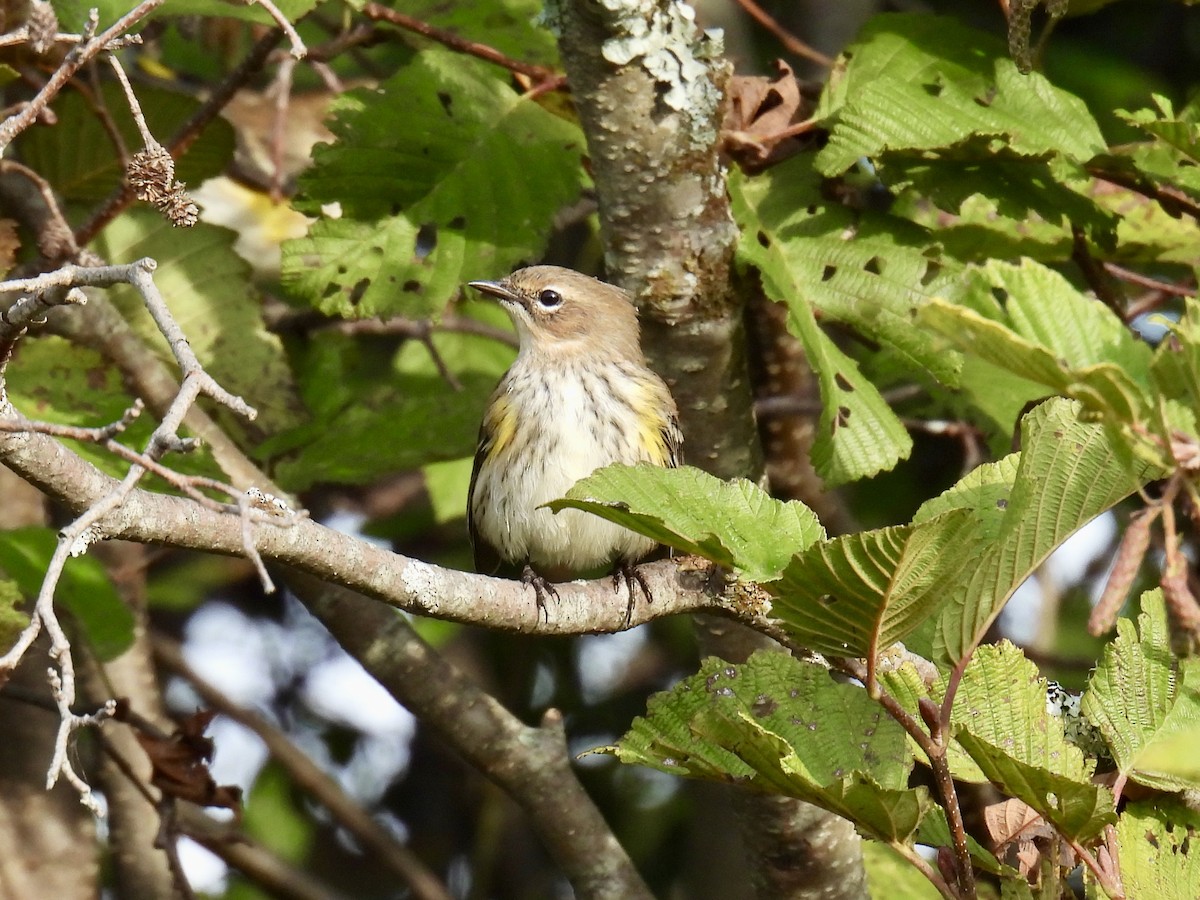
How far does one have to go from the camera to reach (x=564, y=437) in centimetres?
487

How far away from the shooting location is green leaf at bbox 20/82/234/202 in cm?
476

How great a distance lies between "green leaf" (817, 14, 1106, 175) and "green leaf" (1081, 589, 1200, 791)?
4.75 ft

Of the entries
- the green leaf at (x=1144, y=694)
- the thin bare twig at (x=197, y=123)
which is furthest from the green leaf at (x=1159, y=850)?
the thin bare twig at (x=197, y=123)

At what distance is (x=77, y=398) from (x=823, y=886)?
262cm

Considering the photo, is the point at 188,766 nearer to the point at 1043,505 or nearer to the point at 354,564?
the point at 354,564

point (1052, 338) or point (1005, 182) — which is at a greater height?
point (1052, 338)

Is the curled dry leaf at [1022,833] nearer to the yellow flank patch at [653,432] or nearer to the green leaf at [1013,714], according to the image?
the green leaf at [1013,714]

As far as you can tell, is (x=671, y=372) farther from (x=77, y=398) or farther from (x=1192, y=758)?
(x=1192, y=758)

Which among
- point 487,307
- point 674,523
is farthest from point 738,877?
point 674,523

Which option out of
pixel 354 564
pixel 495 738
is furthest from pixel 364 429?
pixel 354 564

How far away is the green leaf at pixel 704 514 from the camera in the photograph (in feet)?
8.18

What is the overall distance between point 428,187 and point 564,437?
3.11ft

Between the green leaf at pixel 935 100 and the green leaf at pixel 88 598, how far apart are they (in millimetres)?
2498

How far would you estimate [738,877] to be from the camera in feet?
20.2
